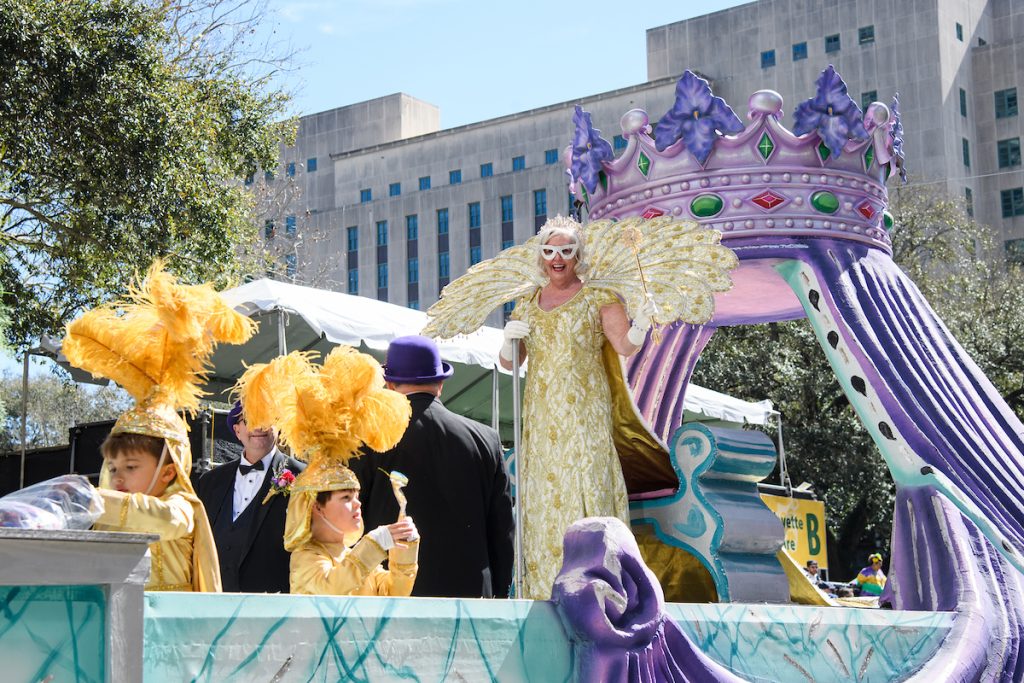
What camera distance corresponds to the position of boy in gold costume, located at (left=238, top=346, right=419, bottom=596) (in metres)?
3.39

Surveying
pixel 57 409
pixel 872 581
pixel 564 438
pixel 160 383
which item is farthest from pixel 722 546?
pixel 57 409

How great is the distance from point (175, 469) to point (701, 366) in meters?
18.3

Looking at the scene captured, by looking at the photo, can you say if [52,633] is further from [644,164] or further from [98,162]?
[98,162]

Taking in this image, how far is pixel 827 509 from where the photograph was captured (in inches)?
769

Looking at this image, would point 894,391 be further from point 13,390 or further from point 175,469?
point 13,390

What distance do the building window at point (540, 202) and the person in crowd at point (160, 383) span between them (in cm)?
4035

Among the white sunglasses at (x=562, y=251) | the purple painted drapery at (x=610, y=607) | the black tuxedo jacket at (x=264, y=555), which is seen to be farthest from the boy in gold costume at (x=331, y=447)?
the white sunglasses at (x=562, y=251)

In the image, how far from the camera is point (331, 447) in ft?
11.5

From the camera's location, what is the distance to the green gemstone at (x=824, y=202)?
261 inches

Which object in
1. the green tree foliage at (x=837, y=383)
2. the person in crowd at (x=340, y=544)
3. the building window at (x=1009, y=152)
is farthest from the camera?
the building window at (x=1009, y=152)

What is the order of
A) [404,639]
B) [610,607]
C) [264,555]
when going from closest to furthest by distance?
[404,639], [610,607], [264,555]

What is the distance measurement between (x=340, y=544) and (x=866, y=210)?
4.24 meters

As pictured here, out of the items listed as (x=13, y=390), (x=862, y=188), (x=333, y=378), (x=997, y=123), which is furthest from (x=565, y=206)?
(x=333, y=378)

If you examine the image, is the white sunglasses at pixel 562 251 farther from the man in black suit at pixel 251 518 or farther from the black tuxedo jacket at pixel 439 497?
→ the man in black suit at pixel 251 518
